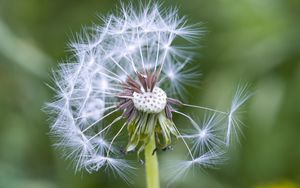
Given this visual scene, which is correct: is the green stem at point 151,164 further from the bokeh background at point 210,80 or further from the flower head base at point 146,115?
the bokeh background at point 210,80

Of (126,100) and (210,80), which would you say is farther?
(210,80)

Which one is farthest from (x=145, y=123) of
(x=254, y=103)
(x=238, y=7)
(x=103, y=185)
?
(x=238, y=7)

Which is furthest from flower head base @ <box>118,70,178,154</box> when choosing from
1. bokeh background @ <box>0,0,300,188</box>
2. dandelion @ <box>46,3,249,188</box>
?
bokeh background @ <box>0,0,300,188</box>

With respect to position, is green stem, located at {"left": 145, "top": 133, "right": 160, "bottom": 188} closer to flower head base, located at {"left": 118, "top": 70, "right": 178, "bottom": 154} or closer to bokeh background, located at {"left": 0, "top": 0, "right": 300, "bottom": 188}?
flower head base, located at {"left": 118, "top": 70, "right": 178, "bottom": 154}

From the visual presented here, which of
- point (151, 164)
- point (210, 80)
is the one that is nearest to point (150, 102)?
point (151, 164)

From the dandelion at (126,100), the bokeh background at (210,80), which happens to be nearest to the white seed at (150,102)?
the dandelion at (126,100)

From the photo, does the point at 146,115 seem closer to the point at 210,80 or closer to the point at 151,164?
the point at 151,164
